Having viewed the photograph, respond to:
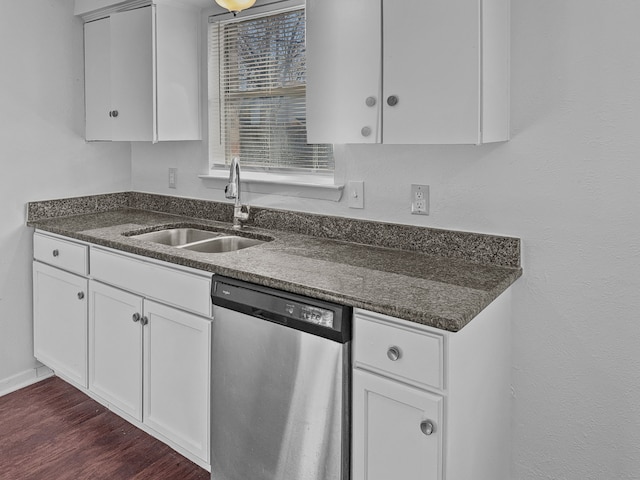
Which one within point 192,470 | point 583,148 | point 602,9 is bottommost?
point 192,470

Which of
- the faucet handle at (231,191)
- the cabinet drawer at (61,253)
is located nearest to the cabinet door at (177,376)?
the cabinet drawer at (61,253)

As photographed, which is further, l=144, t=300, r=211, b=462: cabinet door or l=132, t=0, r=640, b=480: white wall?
l=144, t=300, r=211, b=462: cabinet door

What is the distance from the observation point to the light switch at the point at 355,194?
224 centimetres

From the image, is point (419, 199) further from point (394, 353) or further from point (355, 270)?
point (394, 353)

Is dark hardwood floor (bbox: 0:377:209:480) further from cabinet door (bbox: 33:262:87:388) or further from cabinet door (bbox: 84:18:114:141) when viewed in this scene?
cabinet door (bbox: 84:18:114:141)

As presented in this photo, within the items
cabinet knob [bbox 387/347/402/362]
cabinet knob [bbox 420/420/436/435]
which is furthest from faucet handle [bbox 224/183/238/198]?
cabinet knob [bbox 420/420/436/435]

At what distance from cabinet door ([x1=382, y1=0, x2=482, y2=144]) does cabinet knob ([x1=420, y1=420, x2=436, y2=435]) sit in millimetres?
845

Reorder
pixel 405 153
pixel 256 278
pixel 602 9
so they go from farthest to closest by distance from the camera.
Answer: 1. pixel 405 153
2. pixel 256 278
3. pixel 602 9

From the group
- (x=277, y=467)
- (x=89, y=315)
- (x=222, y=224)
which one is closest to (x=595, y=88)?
(x=277, y=467)

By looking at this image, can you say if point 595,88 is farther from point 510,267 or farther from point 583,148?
point 510,267

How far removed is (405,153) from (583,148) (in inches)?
25.6

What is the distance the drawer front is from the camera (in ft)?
6.50

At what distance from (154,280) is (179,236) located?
25.5 inches

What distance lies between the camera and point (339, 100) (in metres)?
1.89
